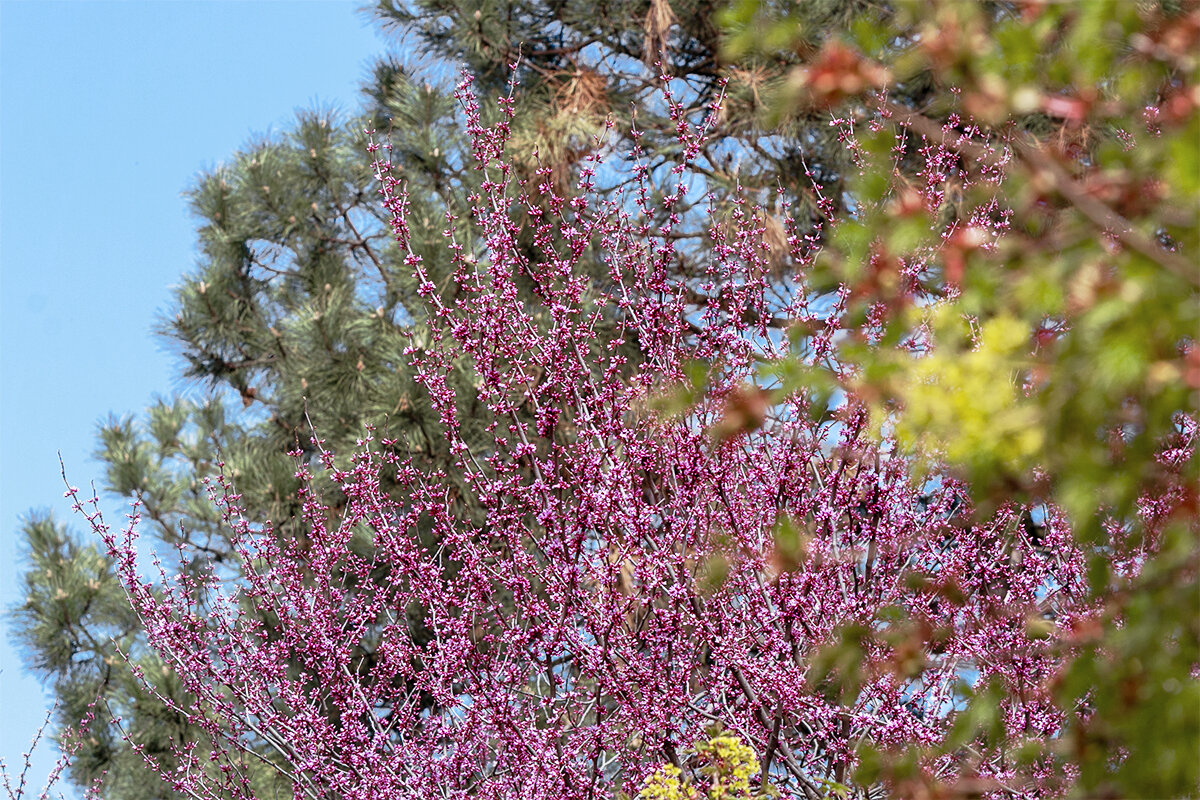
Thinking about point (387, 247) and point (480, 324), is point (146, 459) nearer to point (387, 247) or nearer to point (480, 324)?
point (387, 247)

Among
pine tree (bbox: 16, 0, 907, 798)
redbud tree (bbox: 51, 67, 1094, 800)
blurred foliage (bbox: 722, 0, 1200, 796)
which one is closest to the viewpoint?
blurred foliage (bbox: 722, 0, 1200, 796)

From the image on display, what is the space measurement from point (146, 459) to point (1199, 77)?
29.8 ft

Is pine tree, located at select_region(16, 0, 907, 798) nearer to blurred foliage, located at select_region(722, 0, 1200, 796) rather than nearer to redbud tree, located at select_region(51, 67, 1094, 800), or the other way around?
redbud tree, located at select_region(51, 67, 1094, 800)

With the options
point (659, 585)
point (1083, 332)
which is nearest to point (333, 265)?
point (659, 585)

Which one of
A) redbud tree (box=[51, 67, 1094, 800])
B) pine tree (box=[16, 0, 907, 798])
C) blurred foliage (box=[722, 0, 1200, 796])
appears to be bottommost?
blurred foliage (box=[722, 0, 1200, 796])

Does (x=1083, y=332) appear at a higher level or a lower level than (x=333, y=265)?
lower

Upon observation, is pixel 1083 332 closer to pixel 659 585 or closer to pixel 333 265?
pixel 659 585

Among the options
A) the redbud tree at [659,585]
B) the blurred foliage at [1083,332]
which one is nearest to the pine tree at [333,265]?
the redbud tree at [659,585]

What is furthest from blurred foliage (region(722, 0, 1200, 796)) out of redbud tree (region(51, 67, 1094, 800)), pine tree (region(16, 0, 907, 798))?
→ pine tree (region(16, 0, 907, 798))

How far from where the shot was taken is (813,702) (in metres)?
3.54

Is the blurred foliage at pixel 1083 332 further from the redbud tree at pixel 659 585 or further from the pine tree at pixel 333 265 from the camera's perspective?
the pine tree at pixel 333 265

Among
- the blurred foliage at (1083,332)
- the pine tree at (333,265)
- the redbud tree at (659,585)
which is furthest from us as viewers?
the pine tree at (333,265)

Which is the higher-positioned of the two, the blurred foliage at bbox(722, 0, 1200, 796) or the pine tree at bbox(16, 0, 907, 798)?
the pine tree at bbox(16, 0, 907, 798)

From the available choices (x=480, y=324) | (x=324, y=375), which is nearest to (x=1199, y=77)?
(x=480, y=324)
